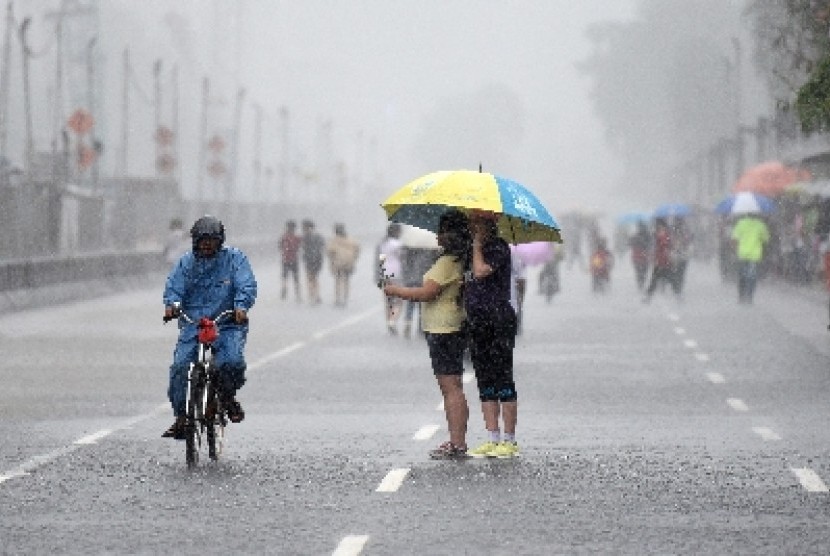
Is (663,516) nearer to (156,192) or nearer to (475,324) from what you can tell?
(475,324)

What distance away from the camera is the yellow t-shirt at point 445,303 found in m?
15.7

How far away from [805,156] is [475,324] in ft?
110

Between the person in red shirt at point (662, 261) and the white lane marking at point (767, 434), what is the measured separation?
27693 mm

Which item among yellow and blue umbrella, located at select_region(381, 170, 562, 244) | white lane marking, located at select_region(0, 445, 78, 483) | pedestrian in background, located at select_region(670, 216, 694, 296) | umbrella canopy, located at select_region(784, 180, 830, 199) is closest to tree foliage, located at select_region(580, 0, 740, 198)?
umbrella canopy, located at select_region(784, 180, 830, 199)

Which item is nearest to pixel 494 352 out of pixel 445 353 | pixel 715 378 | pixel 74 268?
pixel 445 353

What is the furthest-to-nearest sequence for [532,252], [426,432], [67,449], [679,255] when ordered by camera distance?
[679,255] < [532,252] < [426,432] < [67,449]

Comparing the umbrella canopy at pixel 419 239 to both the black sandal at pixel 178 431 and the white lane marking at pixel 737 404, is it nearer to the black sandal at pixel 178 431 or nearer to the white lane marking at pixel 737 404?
the white lane marking at pixel 737 404

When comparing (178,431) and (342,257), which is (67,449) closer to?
(178,431)

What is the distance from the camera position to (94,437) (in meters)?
17.4

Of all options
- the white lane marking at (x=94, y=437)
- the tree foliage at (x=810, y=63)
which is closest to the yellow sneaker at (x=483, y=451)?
the white lane marking at (x=94, y=437)

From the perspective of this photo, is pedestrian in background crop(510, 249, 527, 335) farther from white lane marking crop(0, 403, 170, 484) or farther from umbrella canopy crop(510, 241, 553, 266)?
white lane marking crop(0, 403, 170, 484)

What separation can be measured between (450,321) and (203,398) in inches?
66.7

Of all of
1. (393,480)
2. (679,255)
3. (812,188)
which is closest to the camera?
(393,480)

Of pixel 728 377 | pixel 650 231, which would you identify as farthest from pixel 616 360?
pixel 650 231
